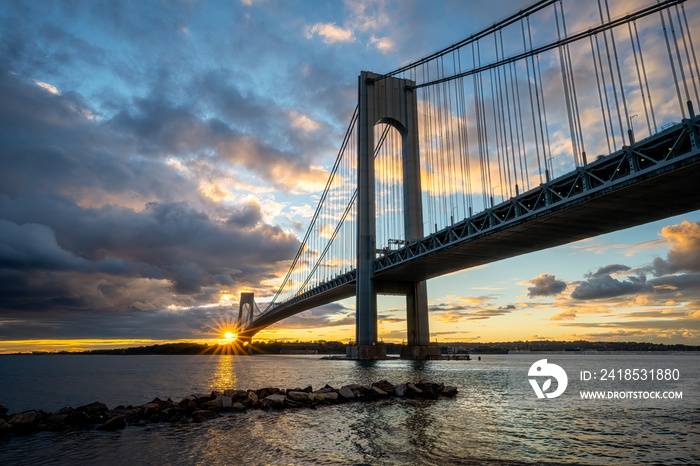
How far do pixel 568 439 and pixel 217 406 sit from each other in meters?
12.5

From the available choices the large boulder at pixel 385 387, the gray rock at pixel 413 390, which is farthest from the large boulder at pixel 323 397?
the gray rock at pixel 413 390

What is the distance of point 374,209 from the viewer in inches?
2393

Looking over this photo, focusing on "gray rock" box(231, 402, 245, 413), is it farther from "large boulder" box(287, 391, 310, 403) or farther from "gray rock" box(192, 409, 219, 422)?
"large boulder" box(287, 391, 310, 403)

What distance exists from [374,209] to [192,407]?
151 ft

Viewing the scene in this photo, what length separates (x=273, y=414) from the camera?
16.5 metres

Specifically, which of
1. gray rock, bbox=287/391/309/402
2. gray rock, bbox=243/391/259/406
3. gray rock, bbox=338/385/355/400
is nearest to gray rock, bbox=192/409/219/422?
gray rock, bbox=243/391/259/406

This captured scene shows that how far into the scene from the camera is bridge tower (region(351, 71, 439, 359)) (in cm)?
5778

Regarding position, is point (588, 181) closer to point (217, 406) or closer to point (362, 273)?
point (217, 406)

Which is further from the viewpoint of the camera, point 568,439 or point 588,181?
point 588,181

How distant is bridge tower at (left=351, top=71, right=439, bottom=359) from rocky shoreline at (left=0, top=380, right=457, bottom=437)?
1397 inches

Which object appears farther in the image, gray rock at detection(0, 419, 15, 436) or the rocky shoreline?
the rocky shoreline

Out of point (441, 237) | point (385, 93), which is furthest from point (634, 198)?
point (385, 93)

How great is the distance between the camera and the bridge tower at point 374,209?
57781mm

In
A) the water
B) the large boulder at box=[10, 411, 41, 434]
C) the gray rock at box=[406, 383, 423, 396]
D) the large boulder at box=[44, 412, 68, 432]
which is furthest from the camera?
the gray rock at box=[406, 383, 423, 396]
